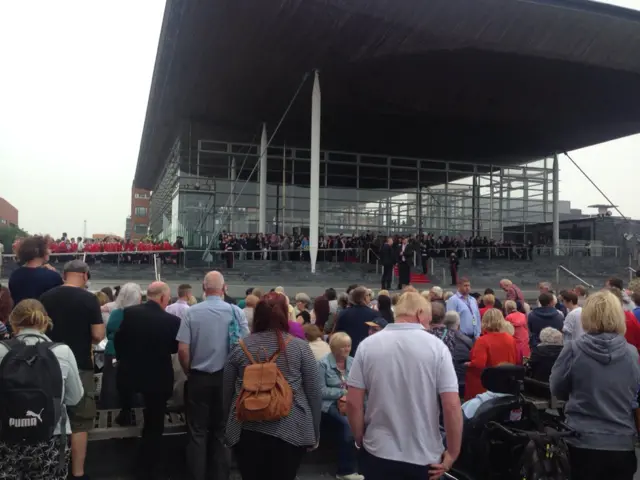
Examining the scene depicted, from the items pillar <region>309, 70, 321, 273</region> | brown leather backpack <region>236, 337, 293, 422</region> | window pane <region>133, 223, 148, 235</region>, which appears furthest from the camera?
window pane <region>133, 223, 148, 235</region>

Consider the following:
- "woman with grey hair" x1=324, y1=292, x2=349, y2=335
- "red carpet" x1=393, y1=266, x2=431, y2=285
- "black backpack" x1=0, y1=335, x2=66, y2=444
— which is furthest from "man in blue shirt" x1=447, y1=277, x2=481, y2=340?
"red carpet" x1=393, y1=266, x2=431, y2=285

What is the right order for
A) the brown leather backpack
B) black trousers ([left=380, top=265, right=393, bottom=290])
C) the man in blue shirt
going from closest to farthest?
the brown leather backpack < the man in blue shirt < black trousers ([left=380, top=265, right=393, bottom=290])

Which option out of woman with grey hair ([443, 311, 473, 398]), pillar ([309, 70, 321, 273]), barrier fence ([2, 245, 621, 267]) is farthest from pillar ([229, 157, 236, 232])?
woman with grey hair ([443, 311, 473, 398])

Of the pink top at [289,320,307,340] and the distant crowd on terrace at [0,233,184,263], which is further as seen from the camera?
the distant crowd on terrace at [0,233,184,263]

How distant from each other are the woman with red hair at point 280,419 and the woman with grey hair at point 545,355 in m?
3.59

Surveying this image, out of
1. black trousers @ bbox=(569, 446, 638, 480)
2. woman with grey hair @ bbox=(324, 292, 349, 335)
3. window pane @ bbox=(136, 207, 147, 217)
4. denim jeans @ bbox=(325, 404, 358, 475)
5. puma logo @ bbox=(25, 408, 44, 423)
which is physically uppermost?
window pane @ bbox=(136, 207, 147, 217)

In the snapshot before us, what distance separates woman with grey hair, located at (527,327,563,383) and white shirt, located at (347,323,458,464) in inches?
141

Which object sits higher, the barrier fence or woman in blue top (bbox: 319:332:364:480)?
the barrier fence

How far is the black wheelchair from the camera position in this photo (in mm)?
3723

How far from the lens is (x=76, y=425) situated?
432 centimetres

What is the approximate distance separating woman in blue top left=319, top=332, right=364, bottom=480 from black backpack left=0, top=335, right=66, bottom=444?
2.50 m

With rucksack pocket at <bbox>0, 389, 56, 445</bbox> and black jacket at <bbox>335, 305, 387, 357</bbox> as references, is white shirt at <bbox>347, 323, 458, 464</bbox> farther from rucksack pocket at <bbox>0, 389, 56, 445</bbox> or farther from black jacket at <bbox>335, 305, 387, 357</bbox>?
black jacket at <bbox>335, 305, 387, 357</bbox>

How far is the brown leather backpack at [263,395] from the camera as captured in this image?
323cm

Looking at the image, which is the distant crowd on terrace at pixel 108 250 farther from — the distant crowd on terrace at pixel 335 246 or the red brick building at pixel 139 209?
the red brick building at pixel 139 209
